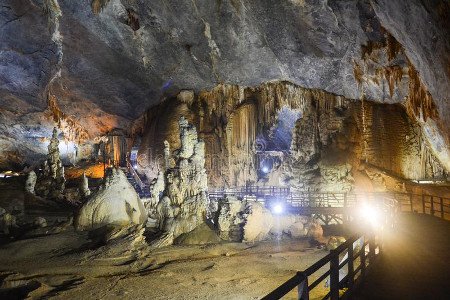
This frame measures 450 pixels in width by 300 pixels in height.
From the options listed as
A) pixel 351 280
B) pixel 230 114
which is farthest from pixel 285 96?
pixel 351 280

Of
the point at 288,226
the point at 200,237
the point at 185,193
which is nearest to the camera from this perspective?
the point at 200,237

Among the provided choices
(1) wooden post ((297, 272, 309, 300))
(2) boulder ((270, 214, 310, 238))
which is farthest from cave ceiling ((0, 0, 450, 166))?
(1) wooden post ((297, 272, 309, 300))

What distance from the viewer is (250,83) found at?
21.8 m

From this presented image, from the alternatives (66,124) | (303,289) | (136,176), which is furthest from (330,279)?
(66,124)

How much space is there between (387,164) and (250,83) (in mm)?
9379

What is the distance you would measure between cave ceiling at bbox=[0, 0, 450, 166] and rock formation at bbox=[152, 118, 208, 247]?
6.48 metres

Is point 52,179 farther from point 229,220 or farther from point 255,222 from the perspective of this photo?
point 255,222

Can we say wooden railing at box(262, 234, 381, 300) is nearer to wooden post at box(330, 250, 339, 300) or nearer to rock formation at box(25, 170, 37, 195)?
wooden post at box(330, 250, 339, 300)

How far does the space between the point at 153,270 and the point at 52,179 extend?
1544cm

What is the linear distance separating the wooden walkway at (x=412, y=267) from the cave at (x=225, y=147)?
0.04m

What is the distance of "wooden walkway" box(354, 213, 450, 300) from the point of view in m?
4.84

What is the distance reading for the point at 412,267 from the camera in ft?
19.5

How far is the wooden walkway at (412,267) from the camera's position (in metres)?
4.84

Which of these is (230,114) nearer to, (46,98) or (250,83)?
(250,83)
